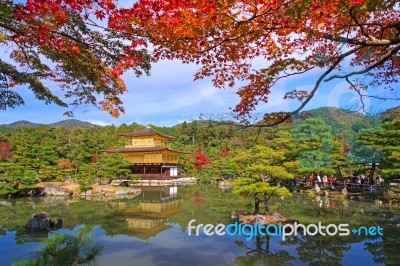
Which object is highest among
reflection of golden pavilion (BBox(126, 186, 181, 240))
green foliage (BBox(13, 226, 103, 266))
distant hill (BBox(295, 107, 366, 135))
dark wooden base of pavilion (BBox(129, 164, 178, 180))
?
distant hill (BBox(295, 107, 366, 135))

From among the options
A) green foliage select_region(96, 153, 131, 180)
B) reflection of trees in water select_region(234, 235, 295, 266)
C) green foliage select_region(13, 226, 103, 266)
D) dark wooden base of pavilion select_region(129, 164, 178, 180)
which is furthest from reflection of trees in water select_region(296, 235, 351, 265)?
dark wooden base of pavilion select_region(129, 164, 178, 180)

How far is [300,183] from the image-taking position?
20922mm

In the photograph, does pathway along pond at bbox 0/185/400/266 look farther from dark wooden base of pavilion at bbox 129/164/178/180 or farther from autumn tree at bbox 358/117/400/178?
dark wooden base of pavilion at bbox 129/164/178/180

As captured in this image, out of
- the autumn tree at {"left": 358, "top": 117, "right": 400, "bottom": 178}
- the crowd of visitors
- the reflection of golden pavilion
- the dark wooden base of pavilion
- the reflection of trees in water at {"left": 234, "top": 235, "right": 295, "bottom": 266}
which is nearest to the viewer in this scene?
the reflection of trees in water at {"left": 234, "top": 235, "right": 295, "bottom": 266}

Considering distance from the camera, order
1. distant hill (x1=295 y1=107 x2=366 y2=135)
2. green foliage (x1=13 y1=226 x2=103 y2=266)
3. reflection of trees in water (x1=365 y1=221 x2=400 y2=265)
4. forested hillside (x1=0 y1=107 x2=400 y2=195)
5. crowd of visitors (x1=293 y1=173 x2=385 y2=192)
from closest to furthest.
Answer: green foliage (x1=13 y1=226 x2=103 y2=266), distant hill (x1=295 y1=107 x2=366 y2=135), reflection of trees in water (x1=365 y1=221 x2=400 y2=265), forested hillside (x1=0 y1=107 x2=400 y2=195), crowd of visitors (x1=293 y1=173 x2=385 y2=192)

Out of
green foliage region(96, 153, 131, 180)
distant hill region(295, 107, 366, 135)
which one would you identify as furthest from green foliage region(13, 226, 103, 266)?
green foliage region(96, 153, 131, 180)

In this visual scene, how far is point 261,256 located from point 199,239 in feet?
6.45

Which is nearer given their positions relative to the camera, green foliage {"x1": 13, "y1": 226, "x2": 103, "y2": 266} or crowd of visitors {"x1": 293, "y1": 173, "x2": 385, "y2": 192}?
green foliage {"x1": 13, "y1": 226, "x2": 103, "y2": 266}

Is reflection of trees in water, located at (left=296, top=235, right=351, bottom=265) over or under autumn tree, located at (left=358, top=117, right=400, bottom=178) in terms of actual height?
Result: under

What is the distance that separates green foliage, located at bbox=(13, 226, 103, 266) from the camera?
347 centimetres

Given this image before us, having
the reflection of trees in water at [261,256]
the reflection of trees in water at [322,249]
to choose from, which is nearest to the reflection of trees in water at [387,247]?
the reflection of trees in water at [322,249]

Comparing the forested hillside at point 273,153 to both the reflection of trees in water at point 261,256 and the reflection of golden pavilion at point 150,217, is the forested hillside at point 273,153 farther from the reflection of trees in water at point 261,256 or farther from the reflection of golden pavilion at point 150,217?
the reflection of golden pavilion at point 150,217

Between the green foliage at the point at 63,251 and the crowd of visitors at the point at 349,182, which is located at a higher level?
the crowd of visitors at the point at 349,182

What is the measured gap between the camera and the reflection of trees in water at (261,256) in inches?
257
